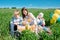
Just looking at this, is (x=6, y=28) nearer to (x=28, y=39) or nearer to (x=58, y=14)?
(x=28, y=39)

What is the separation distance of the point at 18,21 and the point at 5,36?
19.9 inches

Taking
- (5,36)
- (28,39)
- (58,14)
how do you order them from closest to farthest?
1. (28,39)
2. (5,36)
3. (58,14)

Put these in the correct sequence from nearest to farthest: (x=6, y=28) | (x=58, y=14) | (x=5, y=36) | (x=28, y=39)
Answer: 1. (x=28, y=39)
2. (x=5, y=36)
3. (x=6, y=28)
4. (x=58, y=14)

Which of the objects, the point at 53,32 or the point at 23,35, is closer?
the point at 23,35

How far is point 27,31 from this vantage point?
6629 mm

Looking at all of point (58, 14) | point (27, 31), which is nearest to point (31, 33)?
point (27, 31)

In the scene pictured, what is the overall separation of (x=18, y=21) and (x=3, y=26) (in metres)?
0.68

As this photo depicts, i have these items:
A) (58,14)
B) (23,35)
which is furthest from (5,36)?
(58,14)

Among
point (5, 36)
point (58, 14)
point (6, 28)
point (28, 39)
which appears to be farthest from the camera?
point (58, 14)

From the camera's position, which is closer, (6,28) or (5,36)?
(5,36)

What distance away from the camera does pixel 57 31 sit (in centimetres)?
702

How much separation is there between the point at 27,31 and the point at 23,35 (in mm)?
145

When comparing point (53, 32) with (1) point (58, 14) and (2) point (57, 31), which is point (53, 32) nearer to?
(2) point (57, 31)

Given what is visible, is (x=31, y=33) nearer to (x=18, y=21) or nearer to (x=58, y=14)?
(x=18, y=21)
